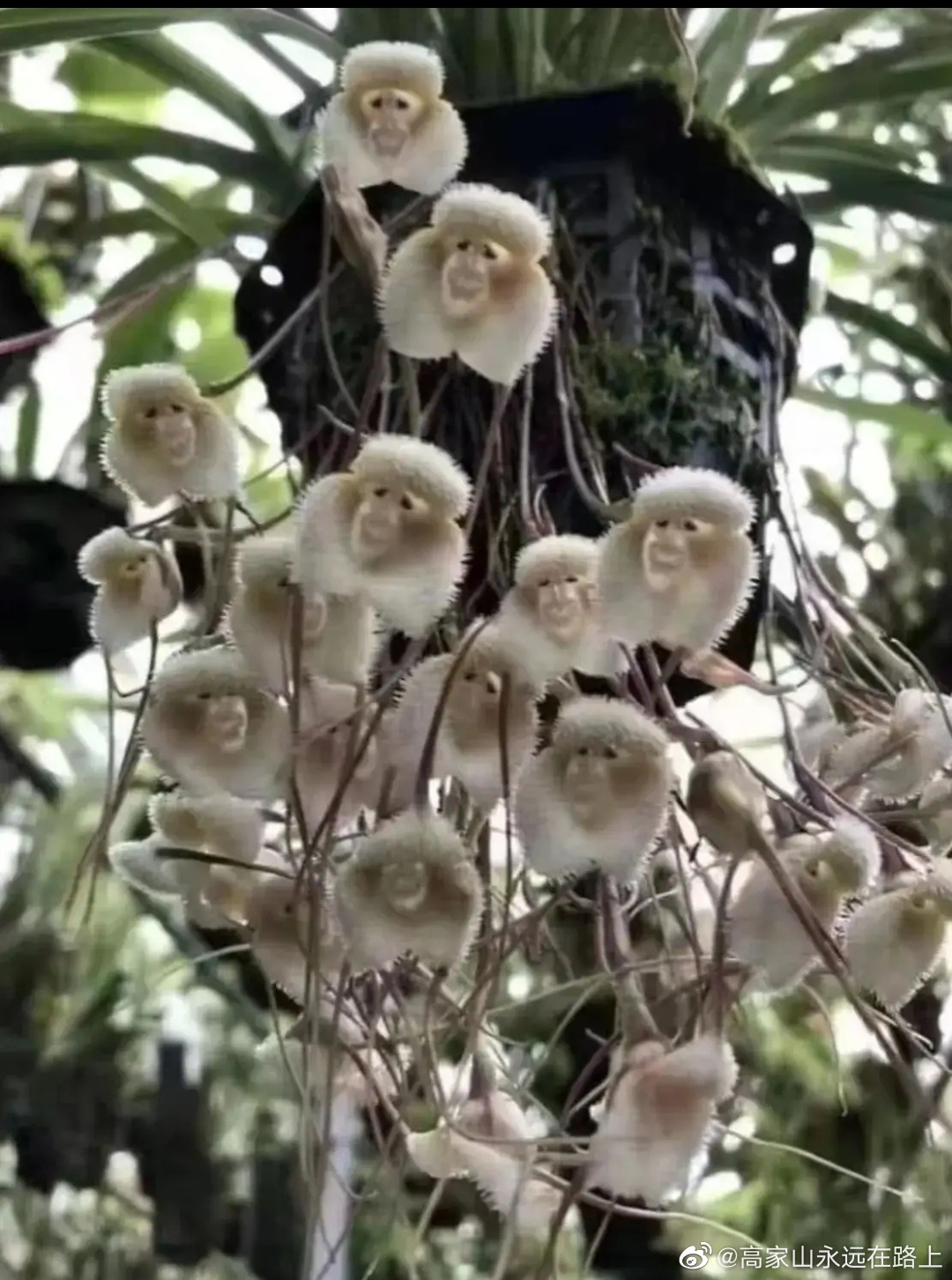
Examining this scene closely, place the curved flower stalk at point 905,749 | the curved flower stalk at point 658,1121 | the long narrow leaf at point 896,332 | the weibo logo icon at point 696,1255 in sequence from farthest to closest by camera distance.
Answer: the weibo logo icon at point 696,1255 → the long narrow leaf at point 896,332 → the curved flower stalk at point 905,749 → the curved flower stalk at point 658,1121

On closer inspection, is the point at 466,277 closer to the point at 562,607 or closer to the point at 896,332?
the point at 562,607

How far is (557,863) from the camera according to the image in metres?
0.39

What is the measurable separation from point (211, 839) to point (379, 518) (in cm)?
16

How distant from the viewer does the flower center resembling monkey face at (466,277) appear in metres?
0.40

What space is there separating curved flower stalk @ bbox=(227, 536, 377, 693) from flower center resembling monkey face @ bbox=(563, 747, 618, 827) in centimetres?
7

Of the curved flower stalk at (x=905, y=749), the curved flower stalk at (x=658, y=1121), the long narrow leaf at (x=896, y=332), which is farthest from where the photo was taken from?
the long narrow leaf at (x=896, y=332)

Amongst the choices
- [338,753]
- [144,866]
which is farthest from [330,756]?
[144,866]

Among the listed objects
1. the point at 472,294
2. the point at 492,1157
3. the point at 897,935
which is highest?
the point at 472,294

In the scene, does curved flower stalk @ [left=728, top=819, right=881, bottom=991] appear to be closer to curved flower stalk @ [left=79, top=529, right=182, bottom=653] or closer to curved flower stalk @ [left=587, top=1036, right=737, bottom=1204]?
curved flower stalk @ [left=587, top=1036, right=737, bottom=1204]

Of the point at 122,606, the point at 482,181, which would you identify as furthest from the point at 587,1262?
the point at 482,181

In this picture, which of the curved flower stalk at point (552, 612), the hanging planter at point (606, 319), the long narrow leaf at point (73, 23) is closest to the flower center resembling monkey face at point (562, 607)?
the curved flower stalk at point (552, 612)

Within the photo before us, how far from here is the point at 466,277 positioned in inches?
15.6

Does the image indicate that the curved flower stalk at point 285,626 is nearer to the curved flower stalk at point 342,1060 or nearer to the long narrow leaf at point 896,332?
the curved flower stalk at point 342,1060

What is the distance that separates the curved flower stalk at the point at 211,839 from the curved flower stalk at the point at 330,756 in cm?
4
